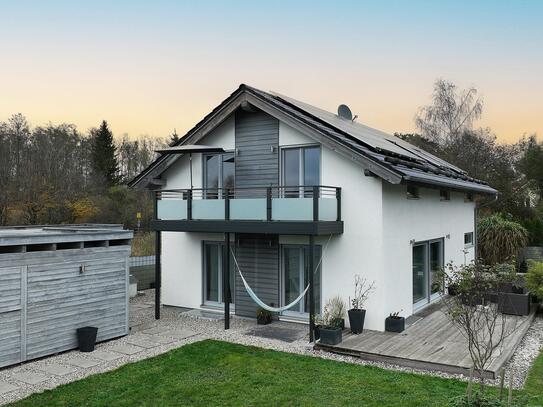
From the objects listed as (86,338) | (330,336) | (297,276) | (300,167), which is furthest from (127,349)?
(300,167)

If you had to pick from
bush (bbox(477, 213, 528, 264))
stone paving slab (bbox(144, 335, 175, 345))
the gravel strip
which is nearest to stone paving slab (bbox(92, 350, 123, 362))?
the gravel strip

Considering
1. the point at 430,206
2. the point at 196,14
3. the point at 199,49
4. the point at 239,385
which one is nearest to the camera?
the point at 239,385

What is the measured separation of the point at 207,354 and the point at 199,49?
40.8 feet

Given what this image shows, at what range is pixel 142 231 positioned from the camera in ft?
94.2

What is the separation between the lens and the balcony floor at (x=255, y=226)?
A: 35.0ft

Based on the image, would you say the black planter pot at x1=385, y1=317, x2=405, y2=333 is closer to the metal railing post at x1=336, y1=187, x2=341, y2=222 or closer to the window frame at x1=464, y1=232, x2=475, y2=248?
the metal railing post at x1=336, y1=187, x2=341, y2=222

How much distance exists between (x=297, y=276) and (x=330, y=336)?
280cm

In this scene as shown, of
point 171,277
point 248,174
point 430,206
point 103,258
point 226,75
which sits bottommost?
point 171,277

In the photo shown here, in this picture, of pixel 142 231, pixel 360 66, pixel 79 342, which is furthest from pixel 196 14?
pixel 142 231

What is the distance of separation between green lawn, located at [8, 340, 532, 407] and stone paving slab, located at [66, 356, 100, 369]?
2.72ft

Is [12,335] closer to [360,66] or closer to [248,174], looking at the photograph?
[248,174]

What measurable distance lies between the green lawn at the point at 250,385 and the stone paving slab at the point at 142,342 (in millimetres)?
1156

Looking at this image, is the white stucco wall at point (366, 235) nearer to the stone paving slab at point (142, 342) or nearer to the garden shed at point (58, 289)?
the stone paving slab at point (142, 342)

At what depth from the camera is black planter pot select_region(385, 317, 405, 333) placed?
10.9 meters
